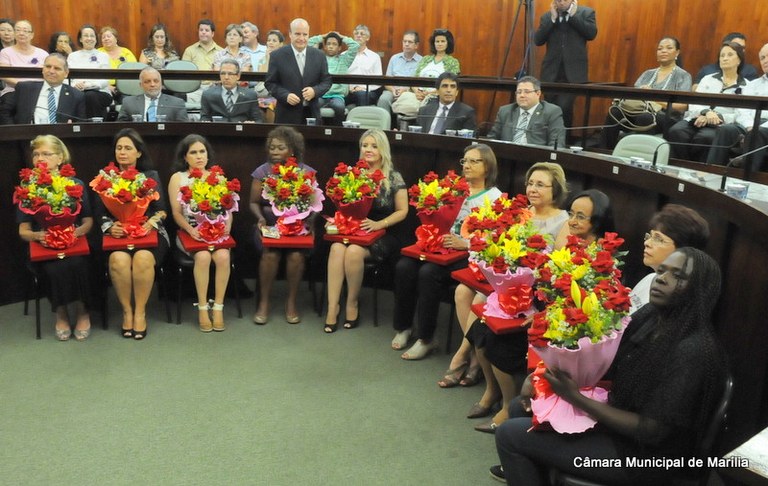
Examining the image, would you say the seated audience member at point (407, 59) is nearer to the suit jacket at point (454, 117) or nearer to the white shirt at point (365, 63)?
the white shirt at point (365, 63)

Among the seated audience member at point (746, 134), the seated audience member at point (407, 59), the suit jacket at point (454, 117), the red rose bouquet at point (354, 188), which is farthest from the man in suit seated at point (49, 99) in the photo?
the seated audience member at point (746, 134)

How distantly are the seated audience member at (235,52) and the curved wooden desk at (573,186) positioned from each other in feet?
9.41

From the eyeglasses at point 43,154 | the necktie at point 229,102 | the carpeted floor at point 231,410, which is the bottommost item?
the carpeted floor at point 231,410

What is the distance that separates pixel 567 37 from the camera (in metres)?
6.52

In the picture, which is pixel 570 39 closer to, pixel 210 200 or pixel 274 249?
pixel 274 249

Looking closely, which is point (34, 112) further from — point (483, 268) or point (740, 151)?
point (740, 151)

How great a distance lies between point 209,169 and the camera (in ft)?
15.4

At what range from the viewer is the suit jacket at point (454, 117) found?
5293 millimetres

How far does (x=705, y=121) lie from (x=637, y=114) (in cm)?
59

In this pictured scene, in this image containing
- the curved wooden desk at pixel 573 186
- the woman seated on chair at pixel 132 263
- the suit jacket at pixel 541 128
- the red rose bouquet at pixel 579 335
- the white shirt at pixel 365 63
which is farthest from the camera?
the white shirt at pixel 365 63

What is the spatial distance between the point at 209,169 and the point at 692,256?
10.6ft

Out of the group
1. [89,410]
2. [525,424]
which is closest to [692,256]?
[525,424]

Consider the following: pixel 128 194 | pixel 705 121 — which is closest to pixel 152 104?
pixel 128 194

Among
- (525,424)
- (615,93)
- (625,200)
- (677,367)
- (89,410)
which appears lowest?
(89,410)
